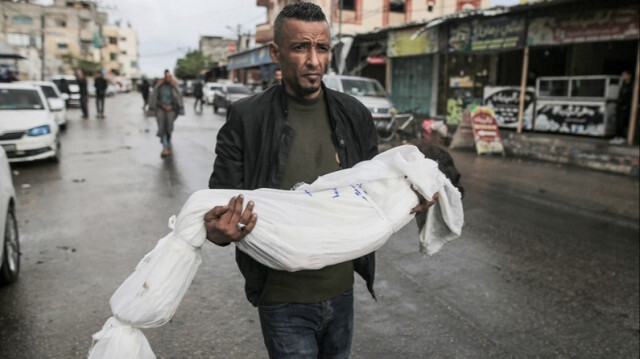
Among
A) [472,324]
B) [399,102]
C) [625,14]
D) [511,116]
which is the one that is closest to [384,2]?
[399,102]

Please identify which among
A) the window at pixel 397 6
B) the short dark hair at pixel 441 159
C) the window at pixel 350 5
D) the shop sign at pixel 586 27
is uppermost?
the window at pixel 397 6

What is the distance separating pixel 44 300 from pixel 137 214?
2.53 m

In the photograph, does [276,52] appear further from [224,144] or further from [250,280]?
[250,280]

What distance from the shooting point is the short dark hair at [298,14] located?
1.73 m

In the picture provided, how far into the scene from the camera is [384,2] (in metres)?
33.3

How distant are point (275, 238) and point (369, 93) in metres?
15.0

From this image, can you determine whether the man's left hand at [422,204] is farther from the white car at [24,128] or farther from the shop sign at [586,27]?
the shop sign at [586,27]

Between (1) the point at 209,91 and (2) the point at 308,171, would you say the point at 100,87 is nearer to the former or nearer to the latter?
(1) the point at 209,91

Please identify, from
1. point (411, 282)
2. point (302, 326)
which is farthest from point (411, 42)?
point (302, 326)

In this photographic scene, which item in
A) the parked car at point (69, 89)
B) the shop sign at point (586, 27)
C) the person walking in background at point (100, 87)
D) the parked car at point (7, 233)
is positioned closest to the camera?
the parked car at point (7, 233)

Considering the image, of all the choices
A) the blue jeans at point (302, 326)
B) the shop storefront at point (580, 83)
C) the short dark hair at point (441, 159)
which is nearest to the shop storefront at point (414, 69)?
the shop storefront at point (580, 83)

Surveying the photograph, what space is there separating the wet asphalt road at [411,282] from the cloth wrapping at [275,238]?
1695 millimetres

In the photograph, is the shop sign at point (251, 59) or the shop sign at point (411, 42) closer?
the shop sign at point (411, 42)

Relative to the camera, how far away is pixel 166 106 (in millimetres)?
10977
